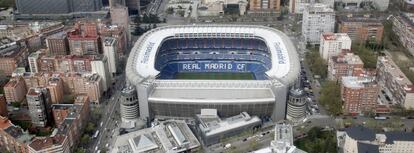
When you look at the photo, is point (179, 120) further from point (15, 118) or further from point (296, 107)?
point (15, 118)

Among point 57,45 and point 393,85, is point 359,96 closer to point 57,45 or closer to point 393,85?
point 393,85

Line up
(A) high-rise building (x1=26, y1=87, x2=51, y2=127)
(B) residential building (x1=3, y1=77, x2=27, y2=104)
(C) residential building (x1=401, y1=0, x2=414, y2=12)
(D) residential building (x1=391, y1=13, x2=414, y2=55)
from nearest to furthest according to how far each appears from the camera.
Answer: (A) high-rise building (x1=26, y1=87, x2=51, y2=127)
(B) residential building (x1=3, y1=77, x2=27, y2=104)
(D) residential building (x1=391, y1=13, x2=414, y2=55)
(C) residential building (x1=401, y1=0, x2=414, y2=12)

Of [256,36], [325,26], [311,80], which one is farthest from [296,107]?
[325,26]

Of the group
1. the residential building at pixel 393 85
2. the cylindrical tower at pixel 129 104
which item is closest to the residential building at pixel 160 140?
the cylindrical tower at pixel 129 104

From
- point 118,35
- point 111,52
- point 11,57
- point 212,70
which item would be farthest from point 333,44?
point 11,57

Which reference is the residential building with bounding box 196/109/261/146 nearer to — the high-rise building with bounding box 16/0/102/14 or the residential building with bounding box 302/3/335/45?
the residential building with bounding box 302/3/335/45

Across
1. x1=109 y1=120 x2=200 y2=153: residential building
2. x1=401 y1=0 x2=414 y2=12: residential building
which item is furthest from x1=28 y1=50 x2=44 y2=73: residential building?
x1=401 y1=0 x2=414 y2=12: residential building
